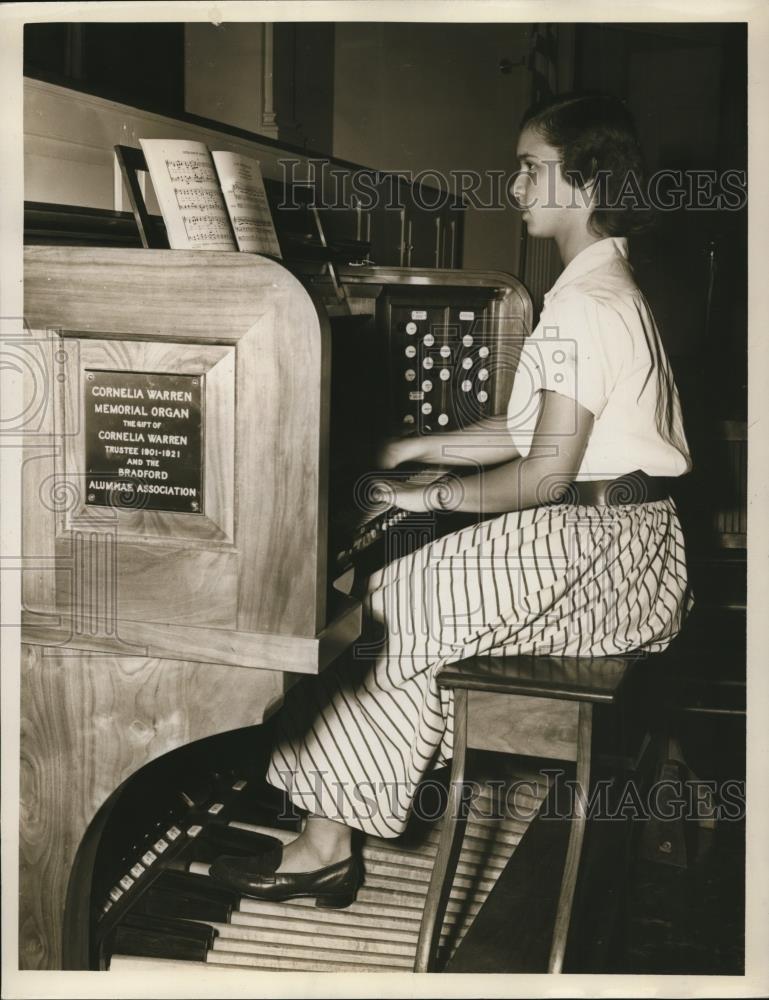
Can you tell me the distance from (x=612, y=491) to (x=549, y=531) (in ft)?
0.54

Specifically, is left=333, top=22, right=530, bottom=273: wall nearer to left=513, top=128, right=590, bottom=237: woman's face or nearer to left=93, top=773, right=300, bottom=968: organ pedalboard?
left=513, top=128, right=590, bottom=237: woman's face

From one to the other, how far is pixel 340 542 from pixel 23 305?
66 centimetres

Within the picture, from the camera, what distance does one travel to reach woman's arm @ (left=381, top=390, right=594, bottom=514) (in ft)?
6.63

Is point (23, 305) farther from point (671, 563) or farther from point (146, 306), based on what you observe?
point (671, 563)

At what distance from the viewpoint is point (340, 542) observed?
179 cm

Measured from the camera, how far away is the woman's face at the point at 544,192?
2.07 metres

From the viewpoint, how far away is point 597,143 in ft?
6.70

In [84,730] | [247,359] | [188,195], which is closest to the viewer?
[247,359]

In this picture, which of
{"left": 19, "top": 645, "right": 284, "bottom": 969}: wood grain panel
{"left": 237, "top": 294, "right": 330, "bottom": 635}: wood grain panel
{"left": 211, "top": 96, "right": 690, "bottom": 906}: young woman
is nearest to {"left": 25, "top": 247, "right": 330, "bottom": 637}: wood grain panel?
{"left": 237, "top": 294, "right": 330, "bottom": 635}: wood grain panel

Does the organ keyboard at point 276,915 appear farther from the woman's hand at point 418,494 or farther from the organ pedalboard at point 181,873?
the woman's hand at point 418,494

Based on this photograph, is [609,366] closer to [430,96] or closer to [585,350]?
[585,350]

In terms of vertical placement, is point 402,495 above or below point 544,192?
below

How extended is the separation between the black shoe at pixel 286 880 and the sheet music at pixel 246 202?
1331 millimetres

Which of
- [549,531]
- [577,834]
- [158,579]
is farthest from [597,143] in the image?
[577,834]
